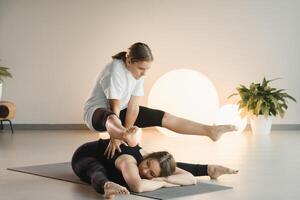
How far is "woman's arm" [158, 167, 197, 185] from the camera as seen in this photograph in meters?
3.42

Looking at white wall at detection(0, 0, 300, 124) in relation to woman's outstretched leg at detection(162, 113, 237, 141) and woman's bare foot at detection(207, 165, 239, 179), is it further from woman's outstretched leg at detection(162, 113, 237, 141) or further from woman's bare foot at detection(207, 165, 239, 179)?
woman's bare foot at detection(207, 165, 239, 179)

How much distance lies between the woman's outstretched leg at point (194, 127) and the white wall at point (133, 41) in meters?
3.47

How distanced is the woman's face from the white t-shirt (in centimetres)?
46

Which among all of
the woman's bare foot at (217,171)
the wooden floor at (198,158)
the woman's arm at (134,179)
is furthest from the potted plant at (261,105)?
the woman's arm at (134,179)

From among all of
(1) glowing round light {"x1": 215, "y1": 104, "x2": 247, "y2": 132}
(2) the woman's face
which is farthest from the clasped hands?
(1) glowing round light {"x1": 215, "y1": 104, "x2": 247, "y2": 132}

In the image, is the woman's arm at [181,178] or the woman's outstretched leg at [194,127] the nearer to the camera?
the woman's arm at [181,178]

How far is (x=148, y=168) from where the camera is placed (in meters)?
3.33

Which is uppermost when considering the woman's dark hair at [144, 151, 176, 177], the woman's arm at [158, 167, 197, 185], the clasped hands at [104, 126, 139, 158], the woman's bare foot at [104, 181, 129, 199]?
the clasped hands at [104, 126, 139, 158]

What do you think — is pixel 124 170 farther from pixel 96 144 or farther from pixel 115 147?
pixel 96 144

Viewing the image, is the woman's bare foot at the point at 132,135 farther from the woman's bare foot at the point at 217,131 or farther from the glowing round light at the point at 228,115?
the glowing round light at the point at 228,115

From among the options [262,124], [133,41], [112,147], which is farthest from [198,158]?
[133,41]

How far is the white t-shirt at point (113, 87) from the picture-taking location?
359cm

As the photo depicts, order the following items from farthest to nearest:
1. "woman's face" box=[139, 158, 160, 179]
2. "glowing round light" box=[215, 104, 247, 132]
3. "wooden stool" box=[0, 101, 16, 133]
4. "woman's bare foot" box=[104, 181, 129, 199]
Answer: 1. "glowing round light" box=[215, 104, 247, 132]
2. "wooden stool" box=[0, 101, 16, 133]
3. "woman's face" box=[139, 158, 160, 179]
4. "woman's bare foot" box=[104, 181, 129, 199]

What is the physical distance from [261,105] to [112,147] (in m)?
3.84
